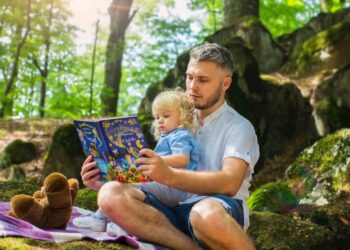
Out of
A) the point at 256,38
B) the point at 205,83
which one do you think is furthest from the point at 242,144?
the point at 256,38

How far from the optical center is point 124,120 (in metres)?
3.28

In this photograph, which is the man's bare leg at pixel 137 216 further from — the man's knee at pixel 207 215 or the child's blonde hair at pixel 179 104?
the child's blonde hair at pixel 179 104

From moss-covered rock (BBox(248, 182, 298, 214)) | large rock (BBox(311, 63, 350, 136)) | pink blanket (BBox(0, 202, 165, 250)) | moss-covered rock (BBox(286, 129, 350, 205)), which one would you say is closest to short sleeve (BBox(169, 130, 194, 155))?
pink blanket (BBox(0, 202, 165, 250))

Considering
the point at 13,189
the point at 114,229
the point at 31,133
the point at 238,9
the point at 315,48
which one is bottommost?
the point at 31,133

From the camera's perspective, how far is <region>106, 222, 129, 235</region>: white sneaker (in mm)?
3447

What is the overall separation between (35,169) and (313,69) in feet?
19.2

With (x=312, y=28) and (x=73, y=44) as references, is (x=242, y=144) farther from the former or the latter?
(x=73, y=44)

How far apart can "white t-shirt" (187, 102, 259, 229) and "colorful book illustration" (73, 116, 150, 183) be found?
0.47m

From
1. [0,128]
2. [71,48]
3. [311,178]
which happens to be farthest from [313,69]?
[71,48]

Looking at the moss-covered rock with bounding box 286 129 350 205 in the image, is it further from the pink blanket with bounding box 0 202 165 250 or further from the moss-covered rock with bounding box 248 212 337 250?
the pink blanket with bounding box 0 202 165 250

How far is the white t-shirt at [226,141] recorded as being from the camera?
130 inches

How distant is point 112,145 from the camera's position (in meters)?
3.23

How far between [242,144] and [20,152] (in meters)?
7.42

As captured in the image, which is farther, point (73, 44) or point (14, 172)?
point (73, 44)
